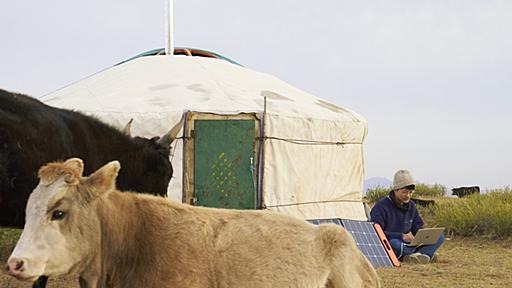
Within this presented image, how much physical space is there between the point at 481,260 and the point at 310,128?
266 cm

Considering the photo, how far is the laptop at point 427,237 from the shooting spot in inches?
321

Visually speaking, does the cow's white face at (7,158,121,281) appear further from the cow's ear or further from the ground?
the ground

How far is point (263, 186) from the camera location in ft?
30.2

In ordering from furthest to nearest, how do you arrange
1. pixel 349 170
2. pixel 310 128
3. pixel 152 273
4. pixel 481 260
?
1. pixel 349 170
2. pixel 310 128
3. pixel 481 260
4. pixel 152 273

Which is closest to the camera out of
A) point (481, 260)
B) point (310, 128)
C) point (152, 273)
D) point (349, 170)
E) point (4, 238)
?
point (152, 273)

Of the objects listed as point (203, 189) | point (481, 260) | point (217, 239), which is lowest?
point (481, 260)

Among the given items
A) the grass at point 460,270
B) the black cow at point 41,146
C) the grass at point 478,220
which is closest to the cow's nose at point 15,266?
the black cow at point 41,146

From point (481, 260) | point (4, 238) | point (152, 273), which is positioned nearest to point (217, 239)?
point (152, 273)

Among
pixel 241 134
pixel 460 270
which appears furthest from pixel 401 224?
pixel 241 134

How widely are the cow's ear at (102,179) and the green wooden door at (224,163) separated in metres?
5.64

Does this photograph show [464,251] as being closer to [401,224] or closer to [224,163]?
[401,224]

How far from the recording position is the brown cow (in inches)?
128

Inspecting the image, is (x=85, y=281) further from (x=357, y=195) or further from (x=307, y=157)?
(x=357, y=195)

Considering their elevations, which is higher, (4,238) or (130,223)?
(130,223)
